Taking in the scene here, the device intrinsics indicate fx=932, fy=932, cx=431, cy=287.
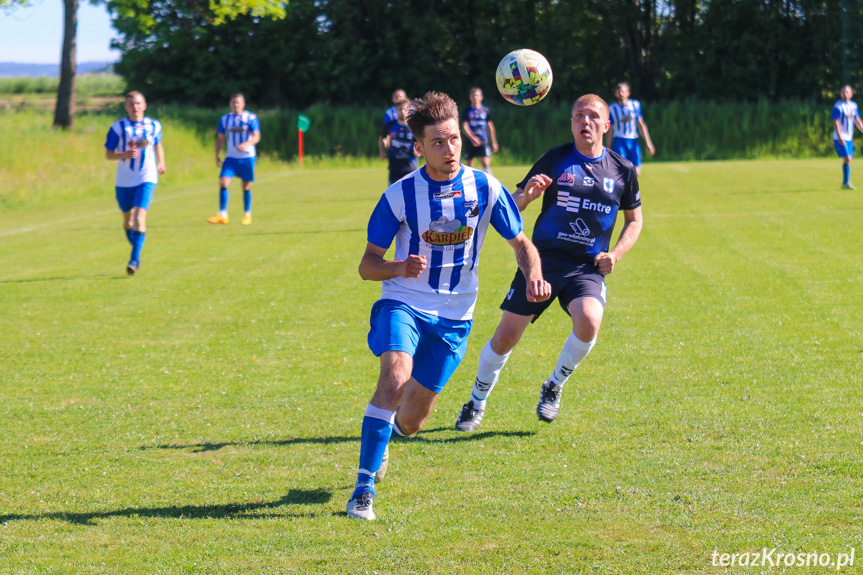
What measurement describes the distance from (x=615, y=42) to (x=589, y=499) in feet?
153

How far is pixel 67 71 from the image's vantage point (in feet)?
104

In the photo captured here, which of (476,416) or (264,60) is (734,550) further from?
(264,60)

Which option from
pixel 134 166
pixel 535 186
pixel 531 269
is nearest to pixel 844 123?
pixel 134 166

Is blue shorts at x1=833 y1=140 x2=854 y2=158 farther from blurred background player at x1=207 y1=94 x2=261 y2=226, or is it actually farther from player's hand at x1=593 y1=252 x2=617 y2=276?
player's hand at x1=593 y1=252 x2=617 y2=276

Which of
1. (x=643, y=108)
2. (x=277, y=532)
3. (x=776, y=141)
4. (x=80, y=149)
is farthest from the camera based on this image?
(x=643, y=108)

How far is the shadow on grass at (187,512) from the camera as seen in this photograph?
458 centimetres

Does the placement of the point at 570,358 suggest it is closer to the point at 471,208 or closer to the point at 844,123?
the point at 471,208

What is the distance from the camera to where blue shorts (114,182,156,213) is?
1209cm

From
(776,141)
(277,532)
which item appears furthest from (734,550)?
(776,141)

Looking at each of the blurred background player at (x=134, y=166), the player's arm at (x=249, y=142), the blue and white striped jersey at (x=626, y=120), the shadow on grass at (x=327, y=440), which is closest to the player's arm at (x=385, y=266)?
the shadow on grass at (x=327, y=440)

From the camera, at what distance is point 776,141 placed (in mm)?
39344

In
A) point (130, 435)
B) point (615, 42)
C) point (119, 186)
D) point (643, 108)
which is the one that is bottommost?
point (130, 435)

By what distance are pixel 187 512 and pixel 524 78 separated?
4254 mm
